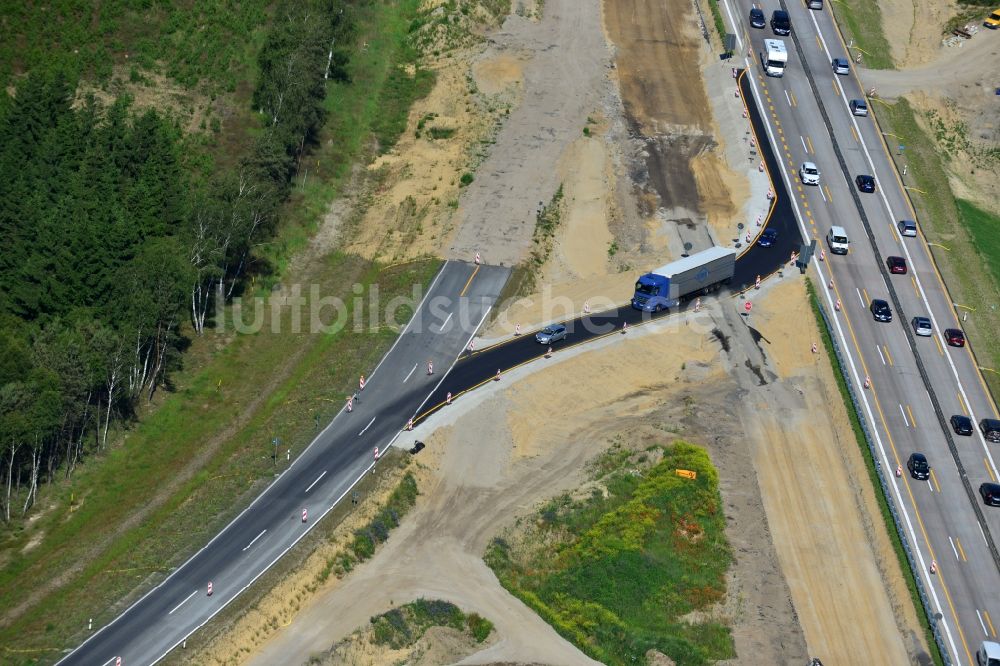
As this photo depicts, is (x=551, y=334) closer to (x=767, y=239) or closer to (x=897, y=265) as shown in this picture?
(x=767, y=239)

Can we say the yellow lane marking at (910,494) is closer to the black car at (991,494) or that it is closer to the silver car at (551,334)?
the black car at (991,494)

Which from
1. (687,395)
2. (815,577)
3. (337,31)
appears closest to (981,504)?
(815,577)

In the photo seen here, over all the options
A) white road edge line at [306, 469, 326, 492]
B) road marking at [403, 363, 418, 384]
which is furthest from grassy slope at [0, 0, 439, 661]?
road marking at [403, 363, 418, 384]

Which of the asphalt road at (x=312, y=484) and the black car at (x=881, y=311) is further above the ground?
the asphalt road at (x=312, y=484)

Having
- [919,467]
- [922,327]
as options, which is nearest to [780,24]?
[922,327]

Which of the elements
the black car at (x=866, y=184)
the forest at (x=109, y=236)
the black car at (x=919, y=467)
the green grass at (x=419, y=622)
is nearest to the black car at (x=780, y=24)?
the black car at (x=866, y=184)

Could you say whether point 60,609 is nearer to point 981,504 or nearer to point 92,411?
point 92,411
